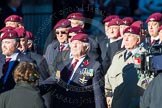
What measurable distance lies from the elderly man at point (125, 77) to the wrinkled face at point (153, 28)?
0.71m

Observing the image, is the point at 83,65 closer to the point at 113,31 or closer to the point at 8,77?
the point at 8,77

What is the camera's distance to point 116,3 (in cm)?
1938

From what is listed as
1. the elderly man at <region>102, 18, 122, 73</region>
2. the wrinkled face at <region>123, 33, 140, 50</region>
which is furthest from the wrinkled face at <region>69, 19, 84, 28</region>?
the wrinkled face at <region>123, 33, 140, 50</region>

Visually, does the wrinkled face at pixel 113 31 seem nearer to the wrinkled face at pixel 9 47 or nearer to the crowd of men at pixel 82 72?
the crowd of men at pixel 82 72

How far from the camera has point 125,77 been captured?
40.3ft

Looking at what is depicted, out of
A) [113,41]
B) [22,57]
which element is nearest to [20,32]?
[22,57]

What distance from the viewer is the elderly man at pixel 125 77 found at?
12.1 metres

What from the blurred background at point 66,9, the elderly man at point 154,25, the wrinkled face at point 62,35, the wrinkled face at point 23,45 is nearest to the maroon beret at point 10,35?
the wrinkled face at point 23,45

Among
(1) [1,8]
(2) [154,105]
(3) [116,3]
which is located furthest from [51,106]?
(3) [116,3]

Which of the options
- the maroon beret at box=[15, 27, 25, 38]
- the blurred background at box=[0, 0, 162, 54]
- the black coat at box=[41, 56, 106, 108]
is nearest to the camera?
the black coat at box=[41, 56, 106, 108]

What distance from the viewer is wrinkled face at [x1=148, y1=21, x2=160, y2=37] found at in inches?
520

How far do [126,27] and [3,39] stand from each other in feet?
6.99

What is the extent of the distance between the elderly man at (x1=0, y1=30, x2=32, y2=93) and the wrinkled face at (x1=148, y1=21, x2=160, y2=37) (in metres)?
2.16

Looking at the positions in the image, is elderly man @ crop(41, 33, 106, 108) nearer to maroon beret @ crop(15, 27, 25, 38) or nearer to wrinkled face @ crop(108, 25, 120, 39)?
maroon beret @ crop(15, 27, 25, 38)
